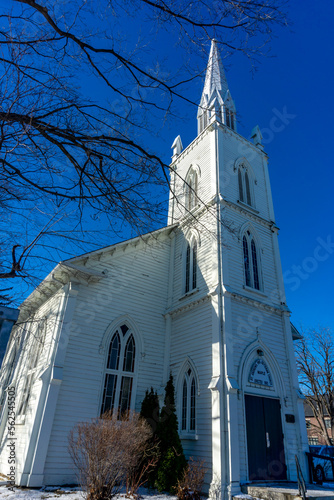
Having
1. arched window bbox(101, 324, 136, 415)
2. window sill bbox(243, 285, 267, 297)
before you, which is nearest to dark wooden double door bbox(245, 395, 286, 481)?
window sill bbox(243, 285, 267, 297)

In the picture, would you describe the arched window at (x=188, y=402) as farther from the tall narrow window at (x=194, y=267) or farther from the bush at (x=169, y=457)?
the tall narrow window at (x=194, y=267)

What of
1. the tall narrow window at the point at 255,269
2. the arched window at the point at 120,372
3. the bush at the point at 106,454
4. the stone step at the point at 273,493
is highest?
the tall narrow window at the point at 255,269

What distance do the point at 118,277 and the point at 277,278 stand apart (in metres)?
6.71

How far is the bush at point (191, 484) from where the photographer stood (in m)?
8.42

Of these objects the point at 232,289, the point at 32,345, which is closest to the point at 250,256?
the point at 232,289

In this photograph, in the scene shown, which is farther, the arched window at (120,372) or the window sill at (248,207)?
the window sill at (248,207)

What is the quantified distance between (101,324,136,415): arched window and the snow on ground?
8.33ft

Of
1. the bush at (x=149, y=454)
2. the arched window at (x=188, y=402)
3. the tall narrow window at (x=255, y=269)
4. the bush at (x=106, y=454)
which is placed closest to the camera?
the bush at (x=106, y=454)

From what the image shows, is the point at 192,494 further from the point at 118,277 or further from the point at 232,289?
the point at 118,277

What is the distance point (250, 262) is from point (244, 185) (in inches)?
170

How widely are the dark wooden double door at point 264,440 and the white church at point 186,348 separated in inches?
1.2

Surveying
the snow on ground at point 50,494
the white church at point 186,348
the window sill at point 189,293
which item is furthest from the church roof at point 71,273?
the snow on ground at point 50,494

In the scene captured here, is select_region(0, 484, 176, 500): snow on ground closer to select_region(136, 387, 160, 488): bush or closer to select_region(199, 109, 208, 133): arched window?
select_region(136, 387, 160, 488): bush

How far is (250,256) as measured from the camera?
14281 millimetres
